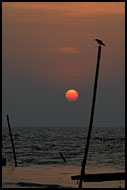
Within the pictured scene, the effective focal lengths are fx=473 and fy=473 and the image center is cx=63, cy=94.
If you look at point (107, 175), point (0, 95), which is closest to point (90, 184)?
point (107, 175)

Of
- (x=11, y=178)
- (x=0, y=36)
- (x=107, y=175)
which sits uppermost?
(x=0, y=36)

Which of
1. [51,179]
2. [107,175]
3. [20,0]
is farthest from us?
[51,179]

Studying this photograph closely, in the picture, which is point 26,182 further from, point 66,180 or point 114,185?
point 114,185

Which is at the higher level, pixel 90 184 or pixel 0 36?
pixel 0 36

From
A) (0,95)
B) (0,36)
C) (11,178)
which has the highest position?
(0,36)

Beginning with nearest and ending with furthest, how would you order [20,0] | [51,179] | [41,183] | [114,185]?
[20,0], [114,185], [41,183], [51,179]

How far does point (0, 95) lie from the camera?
8234mm

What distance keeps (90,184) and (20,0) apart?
17335 millimetres

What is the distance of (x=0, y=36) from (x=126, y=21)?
221 cm

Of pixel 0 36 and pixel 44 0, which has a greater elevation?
pixel 44 0

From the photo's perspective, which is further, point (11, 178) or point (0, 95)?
point (11, 178)

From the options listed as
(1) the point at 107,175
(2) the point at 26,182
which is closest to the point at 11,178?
(2) the point at 26,182

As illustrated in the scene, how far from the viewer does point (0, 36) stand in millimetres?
8086

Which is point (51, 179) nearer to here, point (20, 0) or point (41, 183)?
point (41, 183)
